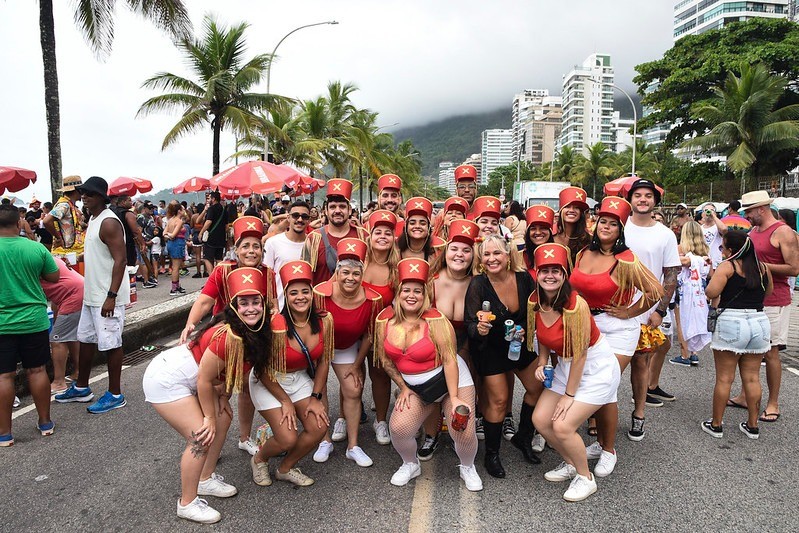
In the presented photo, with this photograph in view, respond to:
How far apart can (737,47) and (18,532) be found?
35236mm

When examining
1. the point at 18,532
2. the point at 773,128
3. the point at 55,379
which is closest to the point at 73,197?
the point at 55,379

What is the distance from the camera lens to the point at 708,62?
27781 millimetres

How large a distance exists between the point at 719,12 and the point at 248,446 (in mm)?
117749

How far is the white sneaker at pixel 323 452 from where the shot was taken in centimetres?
399

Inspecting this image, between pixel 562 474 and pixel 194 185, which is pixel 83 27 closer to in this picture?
pixel 194 185

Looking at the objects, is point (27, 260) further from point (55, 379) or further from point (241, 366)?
point (241, 366)

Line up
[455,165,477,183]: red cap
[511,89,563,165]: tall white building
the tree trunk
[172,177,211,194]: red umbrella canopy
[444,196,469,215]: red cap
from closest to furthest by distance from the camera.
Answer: [444,196,469,215]: red cap, [455,165,477,183]: red cap, the tree trunk, [172,177,211,194]: red umbrella canopy, [511,89,563,165]: tall white building

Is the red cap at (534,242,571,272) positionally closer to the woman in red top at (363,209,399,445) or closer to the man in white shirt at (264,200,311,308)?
the woman in red top at (363,209,399,445)

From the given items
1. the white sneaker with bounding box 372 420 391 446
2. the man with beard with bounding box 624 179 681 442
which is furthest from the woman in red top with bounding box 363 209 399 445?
the man with beard with bounding box 624 179 681 442

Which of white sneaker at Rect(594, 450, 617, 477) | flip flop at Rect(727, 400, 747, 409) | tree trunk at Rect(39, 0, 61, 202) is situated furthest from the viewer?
tree trunk at Rect(39, 0, 61, 202)

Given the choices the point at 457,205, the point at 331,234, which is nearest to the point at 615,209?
the point at 457,205

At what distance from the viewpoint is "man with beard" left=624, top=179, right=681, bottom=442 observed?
13.9 ft

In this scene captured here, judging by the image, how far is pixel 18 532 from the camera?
3.03 m

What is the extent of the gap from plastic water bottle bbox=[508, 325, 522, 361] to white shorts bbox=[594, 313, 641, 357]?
0.71m
